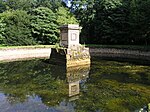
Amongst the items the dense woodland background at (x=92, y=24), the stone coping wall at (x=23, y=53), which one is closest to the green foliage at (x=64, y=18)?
the dense woodland background at (x=92, y=24)

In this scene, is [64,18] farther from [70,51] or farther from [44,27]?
[70,51]

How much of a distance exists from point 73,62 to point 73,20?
20692 mm

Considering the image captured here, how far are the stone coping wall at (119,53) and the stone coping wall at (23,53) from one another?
6616 millimetres

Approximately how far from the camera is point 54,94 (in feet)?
36.0

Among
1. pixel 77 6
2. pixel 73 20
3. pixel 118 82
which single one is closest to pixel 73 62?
pixel 118 82

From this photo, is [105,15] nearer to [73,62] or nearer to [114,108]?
[73,62]

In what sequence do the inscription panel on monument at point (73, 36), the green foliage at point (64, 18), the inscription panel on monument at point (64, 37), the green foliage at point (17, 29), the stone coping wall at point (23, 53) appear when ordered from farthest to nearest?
the green foliage at point (64, 18), the green foliage at point (17, 29), the stone coping wall at point (23, 53), the inscription panel on monument at point (73, 36), the inscription panel on monument at point (64, 37)

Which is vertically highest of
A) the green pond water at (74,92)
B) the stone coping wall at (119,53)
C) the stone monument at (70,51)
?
the stone monument at (70,51)

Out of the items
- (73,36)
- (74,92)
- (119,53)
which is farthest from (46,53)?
(74,92)

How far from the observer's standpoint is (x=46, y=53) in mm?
32531

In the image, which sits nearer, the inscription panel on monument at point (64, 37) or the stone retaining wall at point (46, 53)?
the inscription panel on monument at point (64, 37)

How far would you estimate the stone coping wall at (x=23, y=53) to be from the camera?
1122 inches

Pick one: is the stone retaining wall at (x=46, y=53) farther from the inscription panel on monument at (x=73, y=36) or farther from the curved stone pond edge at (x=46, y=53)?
the inscription panel on monument at (x=73, y=36)

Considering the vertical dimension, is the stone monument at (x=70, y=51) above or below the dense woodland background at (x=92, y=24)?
below
